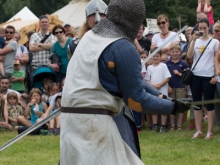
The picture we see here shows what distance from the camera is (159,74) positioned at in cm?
1021

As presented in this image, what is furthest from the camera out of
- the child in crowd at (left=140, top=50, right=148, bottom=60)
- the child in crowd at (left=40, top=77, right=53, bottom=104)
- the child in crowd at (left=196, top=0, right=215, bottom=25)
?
the child in crowd at (left=196, top=0, right=215, bottom=25)

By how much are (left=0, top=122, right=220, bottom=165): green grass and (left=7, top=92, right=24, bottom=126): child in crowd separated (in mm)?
1013

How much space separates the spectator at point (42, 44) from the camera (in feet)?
37.2

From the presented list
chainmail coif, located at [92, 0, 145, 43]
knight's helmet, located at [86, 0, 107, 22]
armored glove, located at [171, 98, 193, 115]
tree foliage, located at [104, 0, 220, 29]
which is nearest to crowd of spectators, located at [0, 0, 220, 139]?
knight's helmet, located at [86, 0, 107, 22]

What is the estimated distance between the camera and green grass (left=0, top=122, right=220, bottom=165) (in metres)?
7.78

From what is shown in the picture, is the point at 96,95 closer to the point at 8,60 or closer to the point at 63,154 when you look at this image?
the point at 63,154

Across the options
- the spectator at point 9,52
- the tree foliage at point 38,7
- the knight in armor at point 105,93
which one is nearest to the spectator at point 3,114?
the spectator at point 9,52

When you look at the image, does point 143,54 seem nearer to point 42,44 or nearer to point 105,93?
point 42,44

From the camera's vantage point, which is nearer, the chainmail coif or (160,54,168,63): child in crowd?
the chainmail coif

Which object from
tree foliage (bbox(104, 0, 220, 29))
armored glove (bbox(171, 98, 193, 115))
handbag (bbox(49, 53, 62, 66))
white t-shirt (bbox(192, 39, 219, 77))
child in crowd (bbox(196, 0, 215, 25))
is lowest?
tree foliage (bbox(104, 0, 220, 29))

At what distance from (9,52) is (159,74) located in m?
2.97

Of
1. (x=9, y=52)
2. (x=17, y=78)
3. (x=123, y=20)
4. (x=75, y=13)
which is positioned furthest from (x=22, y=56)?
(x=75, y=13)

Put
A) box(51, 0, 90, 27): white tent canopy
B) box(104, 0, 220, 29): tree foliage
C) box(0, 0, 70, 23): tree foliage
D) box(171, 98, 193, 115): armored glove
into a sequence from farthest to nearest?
box(0, 0, 70, 23): tree foliage < box(104, 0, 220, 29): tree foliage < box(51, 0, 90, 27): white tent canopy < box(171, 98, 193, 115): armored glove

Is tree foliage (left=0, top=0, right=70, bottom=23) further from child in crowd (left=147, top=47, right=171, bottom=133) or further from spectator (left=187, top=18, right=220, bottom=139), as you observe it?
spectator (left=187, top=18, right=220, bottom=139)
